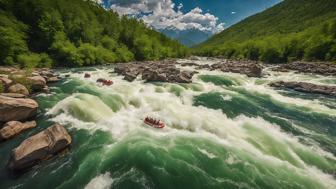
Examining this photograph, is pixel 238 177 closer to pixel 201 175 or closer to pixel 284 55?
pixel 201 175

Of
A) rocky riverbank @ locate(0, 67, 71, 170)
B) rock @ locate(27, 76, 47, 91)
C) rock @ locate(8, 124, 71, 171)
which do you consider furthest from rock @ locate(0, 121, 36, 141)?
rock @ locate(27, 76, 47, 91)

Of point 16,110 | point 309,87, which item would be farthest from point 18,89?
point 309,87

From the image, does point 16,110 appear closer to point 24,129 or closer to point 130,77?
point 24,129

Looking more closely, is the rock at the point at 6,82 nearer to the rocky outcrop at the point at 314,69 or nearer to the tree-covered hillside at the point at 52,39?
the tree-covered hillside at the point at 52,39

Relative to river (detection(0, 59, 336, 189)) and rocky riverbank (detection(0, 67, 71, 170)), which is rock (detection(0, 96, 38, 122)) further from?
river (detection(0, 59, 336, 189))

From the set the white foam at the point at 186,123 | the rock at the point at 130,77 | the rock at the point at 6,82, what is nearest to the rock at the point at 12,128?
the white foam at the point at 186,123

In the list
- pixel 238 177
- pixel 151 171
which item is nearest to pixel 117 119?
pixel 151 171

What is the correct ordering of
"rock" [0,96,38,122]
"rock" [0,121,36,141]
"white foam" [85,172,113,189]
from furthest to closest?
"rock" [0,96,38,122] < "rock" [0,121,36,141] < "white foam" [85,172,113,189]
